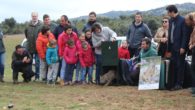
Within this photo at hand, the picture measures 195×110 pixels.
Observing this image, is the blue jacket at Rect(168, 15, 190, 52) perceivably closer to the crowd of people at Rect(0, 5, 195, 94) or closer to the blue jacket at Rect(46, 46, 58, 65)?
the crowd of people at Rect(0, 5, 195, 94)

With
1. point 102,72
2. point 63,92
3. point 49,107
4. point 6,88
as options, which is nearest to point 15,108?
point 49,107

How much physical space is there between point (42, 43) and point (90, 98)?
405cm

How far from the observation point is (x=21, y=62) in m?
15.2

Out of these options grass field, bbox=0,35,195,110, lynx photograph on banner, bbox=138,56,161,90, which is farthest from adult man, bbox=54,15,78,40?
lynx photograph on banner, bbox=138,56,161,90

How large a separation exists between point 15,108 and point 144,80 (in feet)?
14.5

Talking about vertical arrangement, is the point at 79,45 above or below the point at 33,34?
below

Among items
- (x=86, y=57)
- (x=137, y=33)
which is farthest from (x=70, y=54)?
(x=137, y=33)

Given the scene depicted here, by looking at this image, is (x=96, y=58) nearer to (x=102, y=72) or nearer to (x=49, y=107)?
(x=102, y=72)

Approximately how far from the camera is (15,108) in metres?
9.80

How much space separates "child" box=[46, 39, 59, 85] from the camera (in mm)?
14797

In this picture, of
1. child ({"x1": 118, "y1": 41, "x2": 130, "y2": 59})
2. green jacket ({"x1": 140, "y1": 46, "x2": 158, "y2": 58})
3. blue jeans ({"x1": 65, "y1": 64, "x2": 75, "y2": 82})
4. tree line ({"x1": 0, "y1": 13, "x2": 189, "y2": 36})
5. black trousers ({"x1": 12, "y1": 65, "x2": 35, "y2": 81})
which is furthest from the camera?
tree line ({"x1": 0, "y1": 13, "x2": 189, "y2": 36})

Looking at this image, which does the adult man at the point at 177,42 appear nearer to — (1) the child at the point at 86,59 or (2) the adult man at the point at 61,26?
(1) the child at the point at 86,59

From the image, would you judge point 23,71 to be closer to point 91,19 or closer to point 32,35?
point 32,35

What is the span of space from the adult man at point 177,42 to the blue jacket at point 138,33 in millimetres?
1375
